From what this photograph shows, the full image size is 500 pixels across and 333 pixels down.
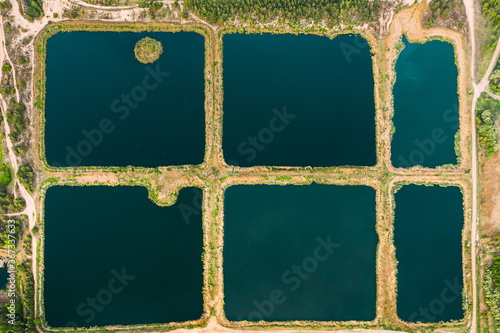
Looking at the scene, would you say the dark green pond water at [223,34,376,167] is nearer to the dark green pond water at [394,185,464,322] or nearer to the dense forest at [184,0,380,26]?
the dense forest at [184,0,380,26]

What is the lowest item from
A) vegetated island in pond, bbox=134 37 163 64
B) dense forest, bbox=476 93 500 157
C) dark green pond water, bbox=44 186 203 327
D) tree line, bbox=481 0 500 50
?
dark green pond water, bbox=44 186 203 327

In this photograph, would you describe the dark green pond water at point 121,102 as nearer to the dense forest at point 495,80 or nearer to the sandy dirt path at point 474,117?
the sandy dirt path at point 474,117

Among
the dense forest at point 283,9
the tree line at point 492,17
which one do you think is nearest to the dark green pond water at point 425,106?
the tree line at point 492,17

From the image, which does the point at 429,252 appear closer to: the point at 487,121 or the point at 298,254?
the point at 298,254

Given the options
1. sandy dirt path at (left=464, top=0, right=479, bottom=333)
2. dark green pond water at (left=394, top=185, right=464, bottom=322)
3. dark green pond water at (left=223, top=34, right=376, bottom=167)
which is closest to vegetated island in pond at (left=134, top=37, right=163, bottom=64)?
dark green pond water at (left=223, top=34, right=376, bottom=167)

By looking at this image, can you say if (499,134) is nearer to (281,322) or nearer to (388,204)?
(388,204)

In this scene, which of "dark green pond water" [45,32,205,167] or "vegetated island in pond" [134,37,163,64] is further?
"vegetated island in pond" [134,37,163,64]

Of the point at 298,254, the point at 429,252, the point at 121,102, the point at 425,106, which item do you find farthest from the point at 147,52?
the point at 429,252
